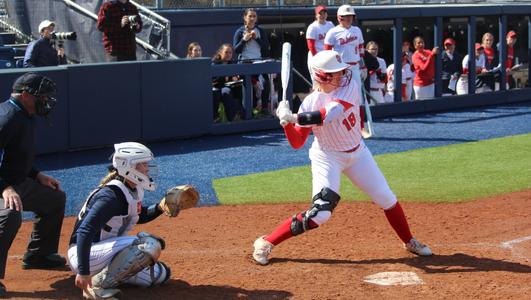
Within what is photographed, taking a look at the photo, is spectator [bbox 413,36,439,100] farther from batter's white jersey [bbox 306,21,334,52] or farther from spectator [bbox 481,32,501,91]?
batter's white jersey [bbox 306,21,334,52]

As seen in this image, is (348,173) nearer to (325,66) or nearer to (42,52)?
(325,66)

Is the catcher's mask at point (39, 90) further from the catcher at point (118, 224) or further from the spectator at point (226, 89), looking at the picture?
the spectator at point (226, 89)

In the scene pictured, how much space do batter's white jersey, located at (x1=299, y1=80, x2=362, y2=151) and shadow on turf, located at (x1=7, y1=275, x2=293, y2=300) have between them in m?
1.27

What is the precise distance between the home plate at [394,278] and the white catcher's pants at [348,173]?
1.89ft

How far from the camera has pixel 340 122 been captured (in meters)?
6.57

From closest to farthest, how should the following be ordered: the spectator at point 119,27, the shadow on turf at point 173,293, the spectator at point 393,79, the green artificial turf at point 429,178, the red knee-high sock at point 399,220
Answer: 1. the shadow on turf at point 173,293
2. the red knee-high sock at point 399,220
3. the green artificial turf at point 429,178
4. the spectator at point 119,27
5. the spectator at point 393,79

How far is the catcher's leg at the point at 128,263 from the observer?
5812mm

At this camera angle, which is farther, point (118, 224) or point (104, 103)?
point (104, 103)

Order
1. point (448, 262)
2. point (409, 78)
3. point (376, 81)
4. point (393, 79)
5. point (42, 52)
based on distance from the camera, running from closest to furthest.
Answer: point (448, 262) → point (42, 52) → point (376, 81) → point (393, 79) → point (409, 78)

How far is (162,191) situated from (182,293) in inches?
161

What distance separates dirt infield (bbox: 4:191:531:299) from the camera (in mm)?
6086

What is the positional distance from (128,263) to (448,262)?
2.57 meters

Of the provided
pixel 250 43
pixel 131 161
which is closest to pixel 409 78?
pixel 250 43

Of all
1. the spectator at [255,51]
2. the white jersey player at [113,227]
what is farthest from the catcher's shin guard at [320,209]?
the spectator at [255,51]
